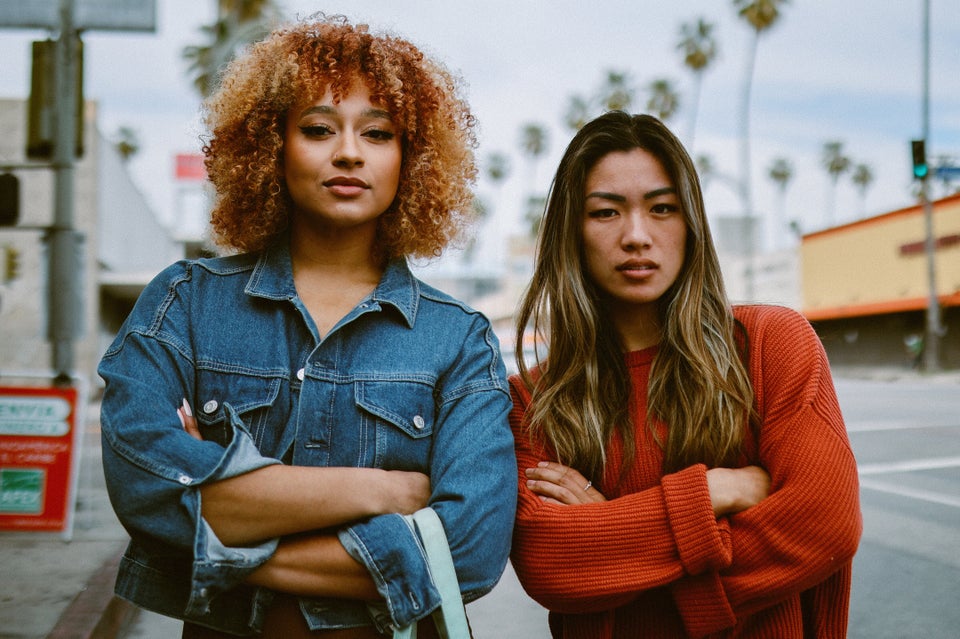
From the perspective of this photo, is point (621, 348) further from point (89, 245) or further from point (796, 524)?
point (89, 245)

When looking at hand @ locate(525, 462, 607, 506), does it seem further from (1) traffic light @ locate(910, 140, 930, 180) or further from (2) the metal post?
(2) the metal post

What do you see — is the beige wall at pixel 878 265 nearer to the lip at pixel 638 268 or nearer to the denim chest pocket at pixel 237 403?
the lip at pixel 638 268

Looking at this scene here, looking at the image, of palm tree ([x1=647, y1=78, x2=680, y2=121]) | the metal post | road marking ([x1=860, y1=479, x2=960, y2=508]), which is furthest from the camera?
palm tree ([x1=647, y1=78, x2=680, y2=121])

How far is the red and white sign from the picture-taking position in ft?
18.1

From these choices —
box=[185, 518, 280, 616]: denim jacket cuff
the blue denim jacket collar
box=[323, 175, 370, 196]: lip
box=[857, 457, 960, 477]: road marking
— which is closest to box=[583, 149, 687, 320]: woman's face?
the blue denim jacket collar

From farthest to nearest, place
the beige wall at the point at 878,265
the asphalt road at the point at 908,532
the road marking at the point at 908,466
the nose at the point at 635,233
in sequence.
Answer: the beige wall at the point at 878,265 → the road marking at the point at 908,466 → the asphalt road at the point at 908,532 → the nose at the point at 635,233

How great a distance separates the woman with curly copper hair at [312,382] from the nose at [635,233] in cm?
48

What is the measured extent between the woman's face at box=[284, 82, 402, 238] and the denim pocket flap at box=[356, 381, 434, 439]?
1.42ft

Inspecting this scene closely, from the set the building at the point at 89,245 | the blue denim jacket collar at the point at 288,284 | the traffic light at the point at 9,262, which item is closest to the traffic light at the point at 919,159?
the building at the point at 89,245

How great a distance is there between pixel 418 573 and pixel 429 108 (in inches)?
49.2

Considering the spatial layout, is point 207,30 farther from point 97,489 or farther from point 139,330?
point 139,330

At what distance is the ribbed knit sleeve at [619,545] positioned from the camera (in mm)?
1867

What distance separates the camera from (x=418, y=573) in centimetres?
169

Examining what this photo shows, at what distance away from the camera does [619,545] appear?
6.27ft
